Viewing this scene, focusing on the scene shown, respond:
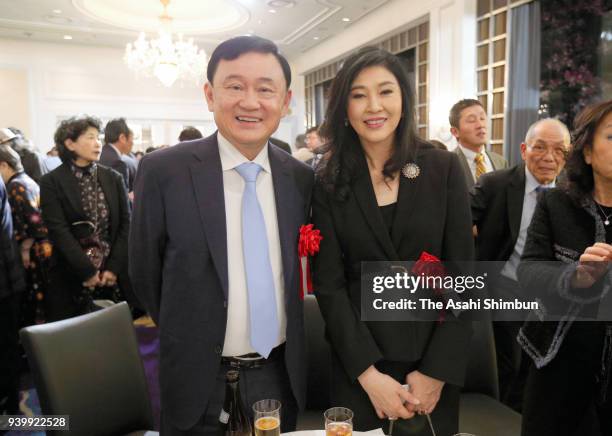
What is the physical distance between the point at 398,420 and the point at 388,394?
0.11 m

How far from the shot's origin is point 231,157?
1310 millimetres

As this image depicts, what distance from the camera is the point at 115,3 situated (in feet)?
24.8

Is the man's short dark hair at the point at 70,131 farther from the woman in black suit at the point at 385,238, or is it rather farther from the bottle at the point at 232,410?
the bottle at the point at 232,410

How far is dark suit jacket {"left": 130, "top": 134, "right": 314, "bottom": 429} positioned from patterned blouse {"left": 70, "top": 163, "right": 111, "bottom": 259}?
1608 mm

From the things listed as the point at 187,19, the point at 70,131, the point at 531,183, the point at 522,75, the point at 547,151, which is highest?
the point at 187,19

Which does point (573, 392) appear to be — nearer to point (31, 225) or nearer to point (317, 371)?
point (317, 371)

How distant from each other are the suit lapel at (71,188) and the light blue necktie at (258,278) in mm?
1796

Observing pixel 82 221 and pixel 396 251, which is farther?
pixel 82 221

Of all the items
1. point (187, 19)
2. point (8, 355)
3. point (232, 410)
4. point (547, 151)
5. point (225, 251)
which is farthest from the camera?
point (187, 19)

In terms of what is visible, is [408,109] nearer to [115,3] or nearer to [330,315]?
[330,315]

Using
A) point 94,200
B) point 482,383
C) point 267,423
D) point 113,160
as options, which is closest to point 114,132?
point 113,160

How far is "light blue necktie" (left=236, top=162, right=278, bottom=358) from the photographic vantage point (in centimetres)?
126

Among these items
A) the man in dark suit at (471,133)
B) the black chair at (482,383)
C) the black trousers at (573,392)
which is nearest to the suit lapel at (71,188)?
the black chair at (482,383)

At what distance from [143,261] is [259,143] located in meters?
0.47
